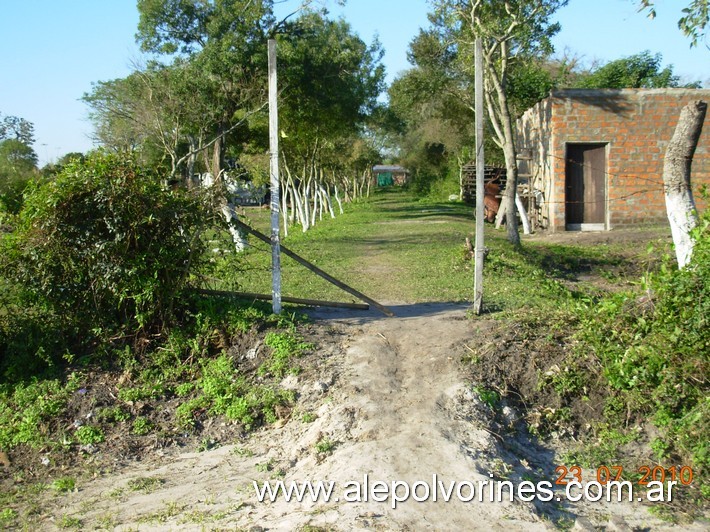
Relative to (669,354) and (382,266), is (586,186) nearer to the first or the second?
(382,266)

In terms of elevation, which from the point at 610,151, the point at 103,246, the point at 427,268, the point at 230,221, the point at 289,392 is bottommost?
the point at 289,392

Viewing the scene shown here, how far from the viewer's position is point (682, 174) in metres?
6.97

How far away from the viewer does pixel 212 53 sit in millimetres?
16234

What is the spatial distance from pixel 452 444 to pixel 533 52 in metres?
13.6

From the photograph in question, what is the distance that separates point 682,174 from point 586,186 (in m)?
11.4

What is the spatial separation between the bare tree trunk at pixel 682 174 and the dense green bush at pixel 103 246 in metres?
4.83

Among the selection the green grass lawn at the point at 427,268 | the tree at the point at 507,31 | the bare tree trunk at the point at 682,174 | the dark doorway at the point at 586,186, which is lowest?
the green grass lawn at the point at 427,268

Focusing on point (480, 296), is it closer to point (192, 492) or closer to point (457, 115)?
point (192, 492)

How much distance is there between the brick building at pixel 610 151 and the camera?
17.4 m

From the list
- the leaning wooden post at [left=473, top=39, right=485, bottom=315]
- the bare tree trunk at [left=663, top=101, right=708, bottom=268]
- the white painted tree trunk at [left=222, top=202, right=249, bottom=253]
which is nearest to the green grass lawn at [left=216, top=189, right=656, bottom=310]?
the white painted tree trunk at [left=222, top=202, right=249, bottom=253]

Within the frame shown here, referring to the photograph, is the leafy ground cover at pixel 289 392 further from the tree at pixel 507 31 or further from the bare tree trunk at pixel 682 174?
the tree at pixel 507 31

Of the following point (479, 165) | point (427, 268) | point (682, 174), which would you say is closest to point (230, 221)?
point (479, 165)

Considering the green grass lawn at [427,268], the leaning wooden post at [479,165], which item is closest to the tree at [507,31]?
the green grass lawn at [427,268]

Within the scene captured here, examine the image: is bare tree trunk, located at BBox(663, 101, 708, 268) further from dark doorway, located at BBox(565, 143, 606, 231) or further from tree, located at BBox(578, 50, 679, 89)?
tree, located at BBox(578, 50, 679, 89)
